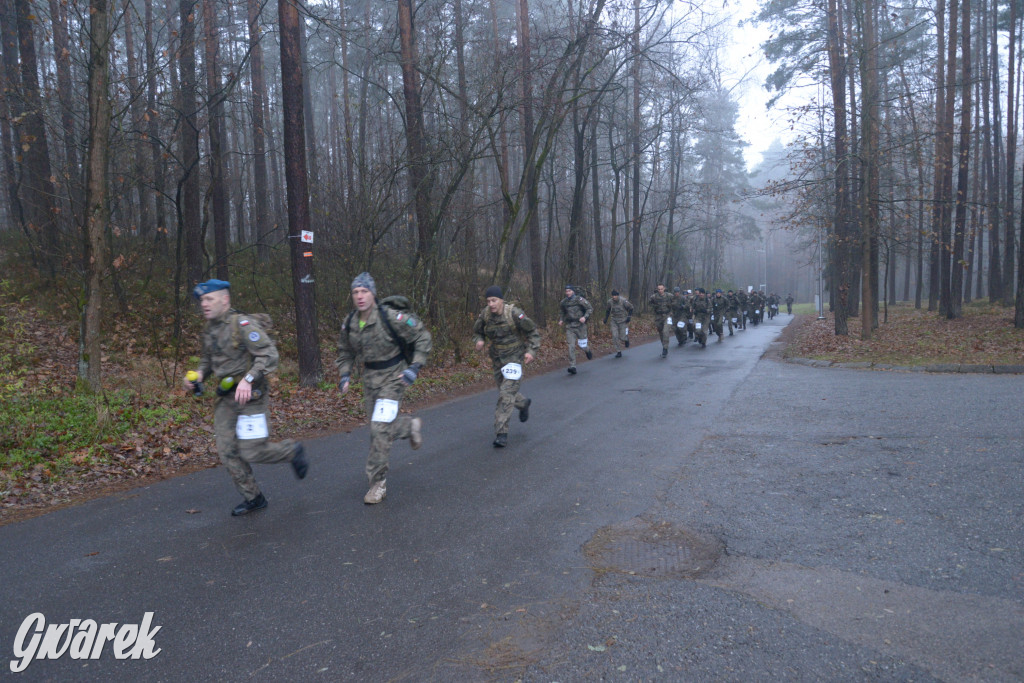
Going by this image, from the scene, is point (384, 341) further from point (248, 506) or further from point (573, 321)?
point (573, 321)

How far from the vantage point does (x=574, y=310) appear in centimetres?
1555

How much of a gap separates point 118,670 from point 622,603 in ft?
8.21

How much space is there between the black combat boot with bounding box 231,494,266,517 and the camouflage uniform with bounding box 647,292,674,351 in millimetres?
14731

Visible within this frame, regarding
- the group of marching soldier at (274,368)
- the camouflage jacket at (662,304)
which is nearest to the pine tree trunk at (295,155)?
the group of marching soldier at (274,368)

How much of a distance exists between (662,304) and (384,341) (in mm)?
14565

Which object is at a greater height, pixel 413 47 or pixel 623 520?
pixel 413 47

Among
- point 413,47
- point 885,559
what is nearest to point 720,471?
point 885,559

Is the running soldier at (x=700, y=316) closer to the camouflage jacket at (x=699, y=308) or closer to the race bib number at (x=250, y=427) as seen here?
the camouflage jacket at (x=699, y=308)

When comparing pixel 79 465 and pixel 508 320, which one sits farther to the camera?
pixel 508 320

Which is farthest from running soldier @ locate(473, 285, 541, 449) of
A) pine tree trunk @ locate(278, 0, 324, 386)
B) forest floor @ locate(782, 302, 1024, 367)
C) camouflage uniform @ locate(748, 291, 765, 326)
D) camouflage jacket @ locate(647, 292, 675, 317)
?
camouflage uniform @ locate(748, 291, 765, 326)

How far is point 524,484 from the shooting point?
20.7 ft

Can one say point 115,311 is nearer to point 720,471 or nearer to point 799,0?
point 720,471

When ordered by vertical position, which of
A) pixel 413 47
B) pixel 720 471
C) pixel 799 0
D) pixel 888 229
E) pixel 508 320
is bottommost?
pixel 720 471

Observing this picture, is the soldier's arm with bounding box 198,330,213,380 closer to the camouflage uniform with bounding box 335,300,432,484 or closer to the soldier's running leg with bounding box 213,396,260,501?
the soldier's running leg with bounding box 213,396,260,501
